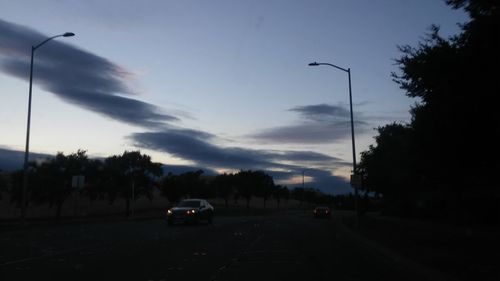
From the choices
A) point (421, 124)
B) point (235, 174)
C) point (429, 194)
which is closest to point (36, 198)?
point (429, 194)

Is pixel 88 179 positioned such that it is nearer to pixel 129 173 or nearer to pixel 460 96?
pixel 129 173

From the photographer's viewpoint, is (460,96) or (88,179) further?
(88,179)

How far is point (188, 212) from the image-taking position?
33.9 metres

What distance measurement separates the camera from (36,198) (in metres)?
57.4

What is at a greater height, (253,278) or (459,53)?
(459,53)

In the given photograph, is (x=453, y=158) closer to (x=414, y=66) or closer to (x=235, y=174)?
(x=414, y=66)

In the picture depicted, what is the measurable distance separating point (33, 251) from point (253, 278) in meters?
8.23

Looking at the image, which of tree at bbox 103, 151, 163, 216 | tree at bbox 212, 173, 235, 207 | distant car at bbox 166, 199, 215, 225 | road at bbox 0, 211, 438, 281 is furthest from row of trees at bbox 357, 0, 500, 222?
tree at bbox 212, 173, 235, 207

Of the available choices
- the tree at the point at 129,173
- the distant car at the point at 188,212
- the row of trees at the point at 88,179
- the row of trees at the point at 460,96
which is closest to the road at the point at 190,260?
the row of trees at the point at 460,96

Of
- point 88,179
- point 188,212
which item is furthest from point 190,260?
point 88,179

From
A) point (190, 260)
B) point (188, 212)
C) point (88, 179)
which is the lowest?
point (190, 260)

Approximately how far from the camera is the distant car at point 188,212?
3377 centimetres

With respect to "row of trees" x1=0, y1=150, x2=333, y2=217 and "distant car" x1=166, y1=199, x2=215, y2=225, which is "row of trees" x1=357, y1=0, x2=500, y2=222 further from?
"row of trees" x1=0, y1=150, x2=333, y2=217

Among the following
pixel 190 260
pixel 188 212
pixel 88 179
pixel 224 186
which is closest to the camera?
pixel 190 260
